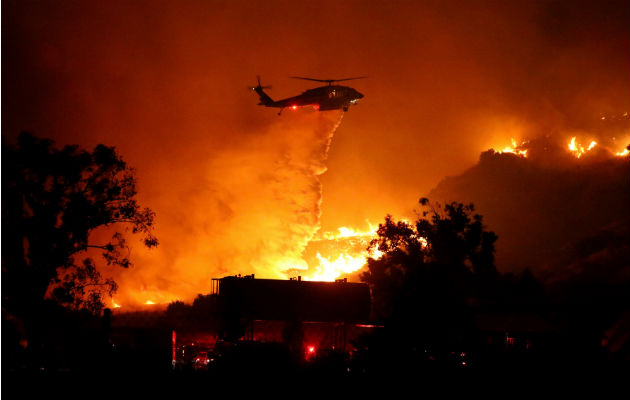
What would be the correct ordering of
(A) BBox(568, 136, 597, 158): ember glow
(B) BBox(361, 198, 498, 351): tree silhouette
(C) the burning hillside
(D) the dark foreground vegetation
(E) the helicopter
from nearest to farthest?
(D) the dark foreground vegetation, (E) the helicopter, (B) BBox(361, 198, 498, 351): tree silhouette, (C) the burning hillside, (A) BBox(568, 136, 597, 158): ember glow

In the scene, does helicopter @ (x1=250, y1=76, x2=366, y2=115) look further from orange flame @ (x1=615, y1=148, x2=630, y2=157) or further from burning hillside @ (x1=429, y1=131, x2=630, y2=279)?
orange flame @ (x1=615, y1=148, x2=630, y2=157)

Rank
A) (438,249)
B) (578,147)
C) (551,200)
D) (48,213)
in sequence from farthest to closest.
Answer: (578,147) < (551,200) < (438,249) < (48,213)

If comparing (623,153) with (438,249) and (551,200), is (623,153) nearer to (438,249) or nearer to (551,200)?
(551,200)

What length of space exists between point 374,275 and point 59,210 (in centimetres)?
3230

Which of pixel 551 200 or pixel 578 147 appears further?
pixel 578 147

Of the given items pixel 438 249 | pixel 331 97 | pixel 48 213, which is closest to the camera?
pixel 48 213

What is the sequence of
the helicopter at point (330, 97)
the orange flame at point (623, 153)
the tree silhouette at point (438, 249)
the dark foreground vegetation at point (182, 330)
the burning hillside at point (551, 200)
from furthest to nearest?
the orange flame at point (623, 153), the burning hillside at point (551, 200), the tree silhouette at point (438, 249), the helicopter at point (330, 97), the dark foreground vegetation at point (182, 330)

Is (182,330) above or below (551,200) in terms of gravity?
below

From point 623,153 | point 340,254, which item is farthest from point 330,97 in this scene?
point 623,153

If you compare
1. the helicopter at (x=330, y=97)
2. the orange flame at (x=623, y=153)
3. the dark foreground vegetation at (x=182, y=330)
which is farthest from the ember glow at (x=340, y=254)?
the orange flame at (x=623, y=153)

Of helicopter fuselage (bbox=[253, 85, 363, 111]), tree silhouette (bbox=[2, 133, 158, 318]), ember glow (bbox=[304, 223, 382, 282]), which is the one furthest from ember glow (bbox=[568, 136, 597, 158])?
tree silhouette (bbox=[2, 133, 158, 318])

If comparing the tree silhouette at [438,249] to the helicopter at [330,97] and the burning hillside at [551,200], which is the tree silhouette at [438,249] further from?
the burning hillside at [551,200]

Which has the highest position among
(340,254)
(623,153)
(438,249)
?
(623,153)

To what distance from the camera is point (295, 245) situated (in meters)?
68.2
